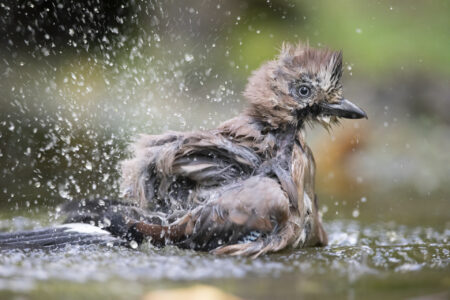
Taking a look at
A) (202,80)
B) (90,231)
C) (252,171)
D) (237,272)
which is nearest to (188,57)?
(202,80)

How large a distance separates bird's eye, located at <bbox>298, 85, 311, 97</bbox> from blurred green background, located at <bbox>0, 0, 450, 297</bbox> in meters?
2.42

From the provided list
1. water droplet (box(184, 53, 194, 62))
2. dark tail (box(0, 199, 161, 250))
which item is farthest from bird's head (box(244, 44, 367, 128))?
water droplet (box(184, 53, 194, 62))

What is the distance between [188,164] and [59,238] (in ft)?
2.92

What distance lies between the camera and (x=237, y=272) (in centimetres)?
327

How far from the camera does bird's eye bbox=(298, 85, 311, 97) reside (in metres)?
4.53

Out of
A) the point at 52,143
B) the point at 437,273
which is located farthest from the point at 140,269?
the point at 52,143

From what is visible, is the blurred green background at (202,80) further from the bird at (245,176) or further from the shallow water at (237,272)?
the shallow water at (237,272)

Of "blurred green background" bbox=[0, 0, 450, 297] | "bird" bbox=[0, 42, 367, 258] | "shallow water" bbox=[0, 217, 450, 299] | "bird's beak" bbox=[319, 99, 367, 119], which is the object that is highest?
"blurred green background" bbox=[0, 0, 450, 297]

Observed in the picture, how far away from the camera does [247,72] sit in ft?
29.2

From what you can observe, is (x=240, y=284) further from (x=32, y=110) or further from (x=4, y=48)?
(x=4, y=48)

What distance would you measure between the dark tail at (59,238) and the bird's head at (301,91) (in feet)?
4.30

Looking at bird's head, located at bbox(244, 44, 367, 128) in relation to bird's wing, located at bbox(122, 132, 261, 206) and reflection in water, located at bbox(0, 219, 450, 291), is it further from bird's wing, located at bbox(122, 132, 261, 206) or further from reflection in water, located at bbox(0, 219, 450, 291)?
reflection in water, located at bbox(0, 219, 450, 291)

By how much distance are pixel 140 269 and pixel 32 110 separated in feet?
17.1

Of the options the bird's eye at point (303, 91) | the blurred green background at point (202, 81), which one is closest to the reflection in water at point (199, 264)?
the bird's eye at point (303, 91)
